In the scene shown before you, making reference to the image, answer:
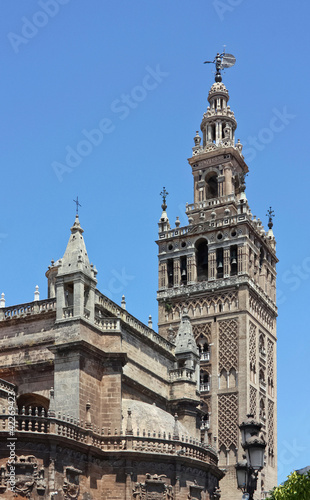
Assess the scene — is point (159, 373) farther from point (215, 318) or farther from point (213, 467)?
point (215, 318)

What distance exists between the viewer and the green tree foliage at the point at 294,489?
24.2 meters

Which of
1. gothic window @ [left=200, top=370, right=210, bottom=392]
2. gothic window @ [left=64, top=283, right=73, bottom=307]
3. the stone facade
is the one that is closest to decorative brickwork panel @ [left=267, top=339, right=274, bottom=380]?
gothic window @ [left=200, top=370, right=210, bottom=392]

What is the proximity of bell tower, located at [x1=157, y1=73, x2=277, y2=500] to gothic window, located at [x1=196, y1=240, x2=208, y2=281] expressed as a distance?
0.07 meters

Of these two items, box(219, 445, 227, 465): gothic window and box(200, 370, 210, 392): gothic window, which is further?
box(200, 370, 210, 392): gothic window

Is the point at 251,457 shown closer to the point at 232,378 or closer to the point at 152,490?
the point at 152,490

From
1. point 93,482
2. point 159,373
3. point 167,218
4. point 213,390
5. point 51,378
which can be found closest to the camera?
point 93,482

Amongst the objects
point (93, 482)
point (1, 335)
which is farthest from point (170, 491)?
point (1, 335)

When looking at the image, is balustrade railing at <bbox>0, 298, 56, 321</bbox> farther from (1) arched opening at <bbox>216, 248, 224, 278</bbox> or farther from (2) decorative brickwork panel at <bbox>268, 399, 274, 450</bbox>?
(2) decorative brickwork panel at <bbox>268, 399, 274, 450</bbox>

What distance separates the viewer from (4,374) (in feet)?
129

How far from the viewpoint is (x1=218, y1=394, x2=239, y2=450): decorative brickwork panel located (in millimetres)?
54531

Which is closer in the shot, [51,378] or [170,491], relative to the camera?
[170,491]

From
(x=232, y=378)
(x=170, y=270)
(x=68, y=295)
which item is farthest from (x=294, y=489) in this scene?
(x=170, y=270)

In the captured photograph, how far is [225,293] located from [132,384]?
1880 centimetres

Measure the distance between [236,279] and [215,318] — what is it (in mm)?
2963
